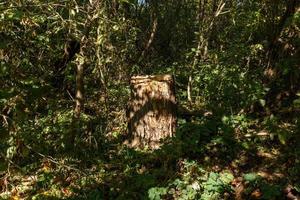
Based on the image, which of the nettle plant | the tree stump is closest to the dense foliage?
the nettle plant

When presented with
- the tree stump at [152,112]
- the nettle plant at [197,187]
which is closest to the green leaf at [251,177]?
the nettle plant at [197,187]

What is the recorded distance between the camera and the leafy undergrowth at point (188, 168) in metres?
5.41

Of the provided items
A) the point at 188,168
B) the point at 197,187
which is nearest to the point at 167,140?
the point at 188,168

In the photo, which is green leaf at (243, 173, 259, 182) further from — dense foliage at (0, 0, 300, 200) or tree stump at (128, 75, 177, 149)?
tree stump at (128, 75, 177, 149)

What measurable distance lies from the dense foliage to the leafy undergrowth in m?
0.02

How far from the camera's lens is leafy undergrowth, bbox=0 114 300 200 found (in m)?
5.41

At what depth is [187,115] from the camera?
7.94m

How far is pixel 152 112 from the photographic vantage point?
6809 mm

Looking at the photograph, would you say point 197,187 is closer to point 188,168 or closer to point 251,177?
point 188,168

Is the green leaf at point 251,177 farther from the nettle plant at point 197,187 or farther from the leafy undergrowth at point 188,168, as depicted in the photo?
the nettle plant at point 197,187

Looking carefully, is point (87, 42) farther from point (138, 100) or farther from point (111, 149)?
point (111, 149)

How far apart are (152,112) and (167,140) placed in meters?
0.51

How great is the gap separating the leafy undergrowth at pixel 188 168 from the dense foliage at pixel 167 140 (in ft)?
0.05

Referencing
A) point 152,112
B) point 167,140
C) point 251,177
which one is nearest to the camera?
point 251,177
